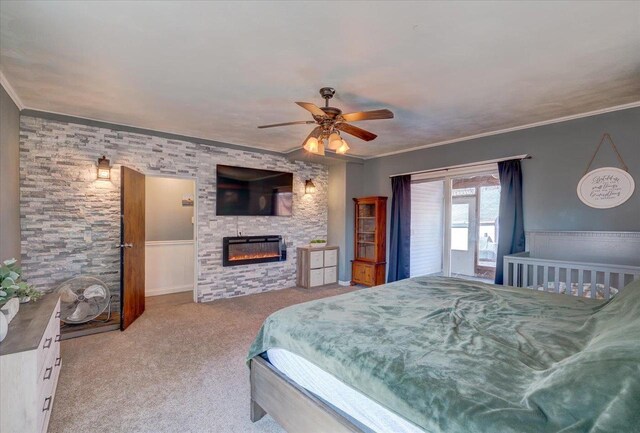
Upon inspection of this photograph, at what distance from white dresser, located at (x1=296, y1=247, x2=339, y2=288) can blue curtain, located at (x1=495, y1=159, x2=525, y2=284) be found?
287 cm

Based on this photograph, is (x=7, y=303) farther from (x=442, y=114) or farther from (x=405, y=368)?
(x=442, y=114)

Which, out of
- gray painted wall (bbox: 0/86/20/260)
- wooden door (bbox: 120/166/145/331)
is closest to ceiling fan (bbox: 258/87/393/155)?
wooden door (bbox: 120/166/145/331)

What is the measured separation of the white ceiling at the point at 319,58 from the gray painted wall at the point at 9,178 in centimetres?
26

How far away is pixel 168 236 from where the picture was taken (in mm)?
5523

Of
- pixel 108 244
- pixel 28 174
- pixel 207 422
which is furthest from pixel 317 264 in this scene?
pixel 28 174

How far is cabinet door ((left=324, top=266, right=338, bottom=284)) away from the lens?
19.7ft

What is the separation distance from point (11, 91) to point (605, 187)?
21.0ft

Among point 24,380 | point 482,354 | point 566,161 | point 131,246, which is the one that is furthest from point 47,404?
point 566,161

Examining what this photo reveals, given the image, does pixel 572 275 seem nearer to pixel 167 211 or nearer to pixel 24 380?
pixel 24 380

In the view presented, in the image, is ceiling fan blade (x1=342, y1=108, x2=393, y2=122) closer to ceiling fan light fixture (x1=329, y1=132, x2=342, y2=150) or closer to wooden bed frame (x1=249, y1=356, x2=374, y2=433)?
ceiling fan light fixture (x1=329, y1=132, x2=342, y2=150)

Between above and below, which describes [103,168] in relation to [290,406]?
above

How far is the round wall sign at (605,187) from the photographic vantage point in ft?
11.1

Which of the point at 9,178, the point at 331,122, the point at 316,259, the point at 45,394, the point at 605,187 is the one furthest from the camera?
the point at 316,259

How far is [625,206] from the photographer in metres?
3.38
